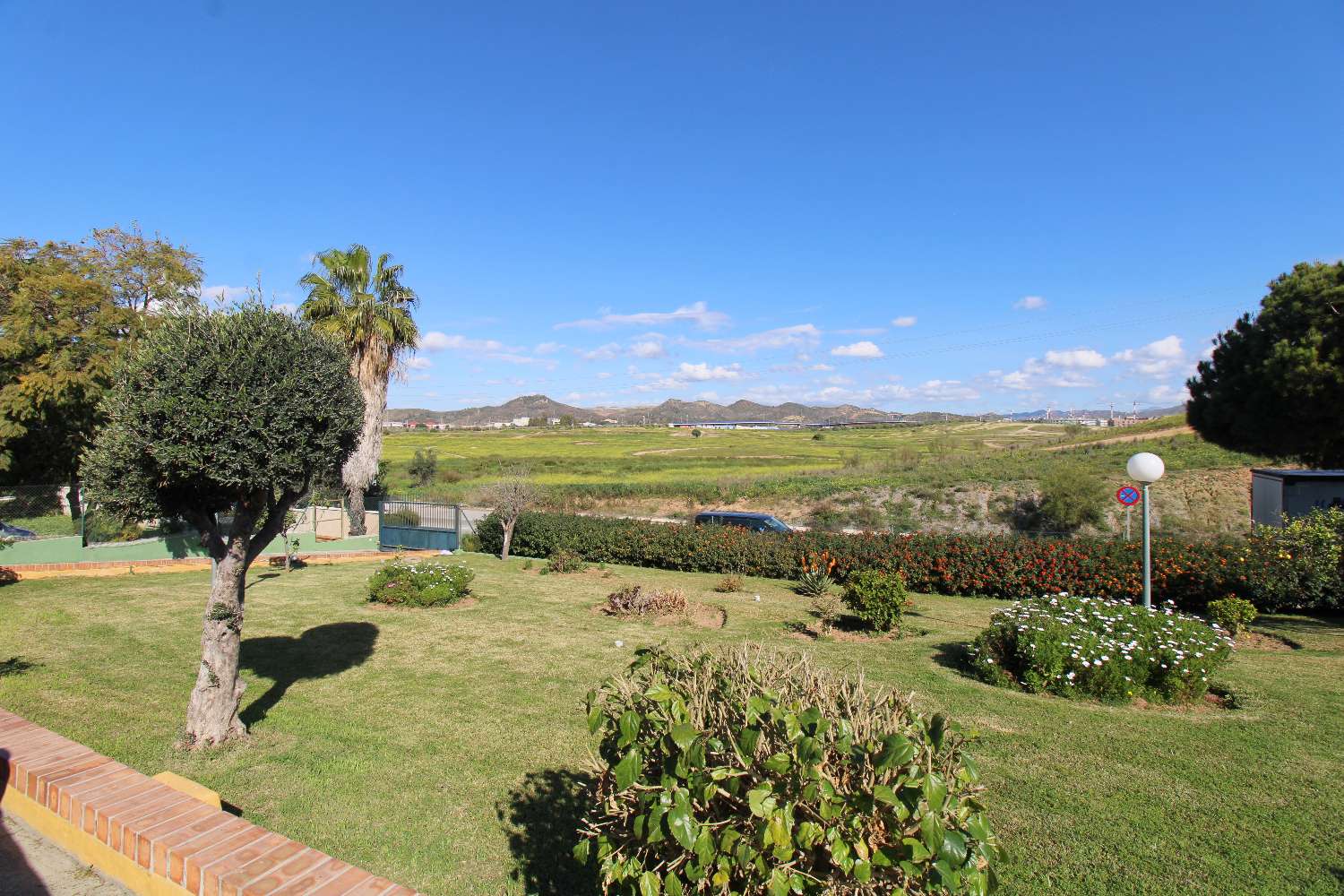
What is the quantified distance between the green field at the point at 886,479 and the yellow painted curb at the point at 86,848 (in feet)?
74.8

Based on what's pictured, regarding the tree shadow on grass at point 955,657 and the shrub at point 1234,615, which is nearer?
the tree shadow on grass at point 955,657

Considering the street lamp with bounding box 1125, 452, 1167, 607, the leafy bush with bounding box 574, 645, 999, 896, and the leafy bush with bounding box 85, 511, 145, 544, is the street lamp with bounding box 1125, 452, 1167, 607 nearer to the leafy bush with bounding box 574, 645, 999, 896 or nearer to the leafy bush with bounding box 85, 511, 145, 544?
the leafy bush with bounding box 574, 645, 999, 896

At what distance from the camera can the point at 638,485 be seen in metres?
35.1

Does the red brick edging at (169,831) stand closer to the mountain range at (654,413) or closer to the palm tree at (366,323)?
the palm tree at (366,323)

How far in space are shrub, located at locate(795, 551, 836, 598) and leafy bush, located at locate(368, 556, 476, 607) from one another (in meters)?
6.12

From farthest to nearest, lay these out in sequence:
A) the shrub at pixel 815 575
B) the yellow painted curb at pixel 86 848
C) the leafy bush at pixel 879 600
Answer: the shrub at pixel 815 575
the leafy bush at pixel 879 600
the yellow painted curb at pixel 86 848

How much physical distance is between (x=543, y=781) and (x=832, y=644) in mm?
5253

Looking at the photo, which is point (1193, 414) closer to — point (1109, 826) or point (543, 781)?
point (1109, 826)

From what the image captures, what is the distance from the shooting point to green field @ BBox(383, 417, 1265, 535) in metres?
25.1

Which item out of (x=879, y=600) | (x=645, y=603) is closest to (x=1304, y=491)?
(x=879, y=600)

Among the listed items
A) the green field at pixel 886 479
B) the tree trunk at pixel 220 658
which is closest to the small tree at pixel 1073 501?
the green field at pixel 886 479

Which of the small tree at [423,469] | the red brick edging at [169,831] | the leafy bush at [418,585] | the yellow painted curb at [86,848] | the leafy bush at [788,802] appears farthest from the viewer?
the small tree at [423,469]

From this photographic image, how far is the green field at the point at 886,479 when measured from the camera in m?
25.1

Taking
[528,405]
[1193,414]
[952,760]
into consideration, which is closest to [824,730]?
[952,760]
